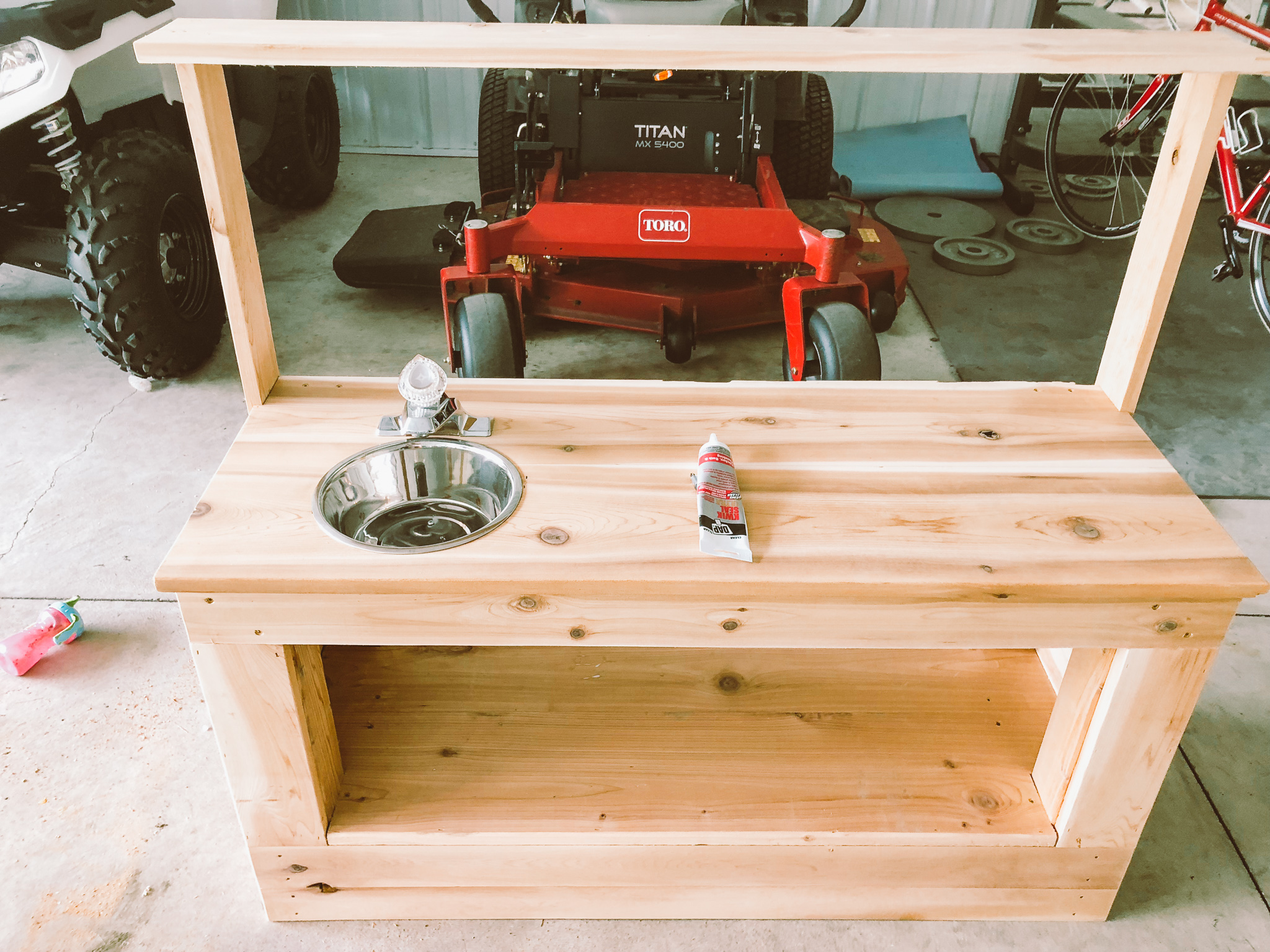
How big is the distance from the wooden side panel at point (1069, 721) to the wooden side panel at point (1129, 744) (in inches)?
0.4

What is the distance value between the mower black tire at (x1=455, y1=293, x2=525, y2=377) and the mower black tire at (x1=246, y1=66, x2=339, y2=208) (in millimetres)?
1860

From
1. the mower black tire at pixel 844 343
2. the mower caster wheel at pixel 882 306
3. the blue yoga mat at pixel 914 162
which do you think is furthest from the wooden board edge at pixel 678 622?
the blue yoga mat at pixel 914 162

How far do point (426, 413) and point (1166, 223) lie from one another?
1.02 m

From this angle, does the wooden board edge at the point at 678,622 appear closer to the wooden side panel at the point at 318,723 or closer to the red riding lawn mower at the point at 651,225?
the wooden side panel at the point at 318,723

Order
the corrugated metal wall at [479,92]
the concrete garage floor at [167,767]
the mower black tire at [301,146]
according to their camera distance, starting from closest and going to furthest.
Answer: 1. the concrete garage floor at [167,767]
2. the mower black tire at [301,146]
3. the corrugated metal wall at [479,92]

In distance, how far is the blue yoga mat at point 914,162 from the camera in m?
4.25

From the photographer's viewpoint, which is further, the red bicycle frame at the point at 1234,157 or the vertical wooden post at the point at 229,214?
the red bicycle frame at the point at 1234,157

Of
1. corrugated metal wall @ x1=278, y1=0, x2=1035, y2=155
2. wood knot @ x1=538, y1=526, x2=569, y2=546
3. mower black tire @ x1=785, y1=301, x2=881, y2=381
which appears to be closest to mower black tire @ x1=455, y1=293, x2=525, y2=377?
mower black tire @ x1=785, y1=301, x2=881, y2=381

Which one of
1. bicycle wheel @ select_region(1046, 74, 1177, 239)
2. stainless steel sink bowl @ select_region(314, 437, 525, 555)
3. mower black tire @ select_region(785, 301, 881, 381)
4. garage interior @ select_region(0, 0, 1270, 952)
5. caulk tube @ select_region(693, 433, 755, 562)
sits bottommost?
garage interior @ select_region(0, 0, 1270, 952)

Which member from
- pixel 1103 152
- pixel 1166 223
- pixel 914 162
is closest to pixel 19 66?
pixel 1166 223

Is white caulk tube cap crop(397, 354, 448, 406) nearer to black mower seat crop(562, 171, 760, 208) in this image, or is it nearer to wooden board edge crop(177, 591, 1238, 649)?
wooden board edge crop(177, 591, 1238, 649)

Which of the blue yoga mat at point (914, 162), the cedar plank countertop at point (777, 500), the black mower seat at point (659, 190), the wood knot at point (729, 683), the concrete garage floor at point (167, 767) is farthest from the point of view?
the blue yoga mat at point (914, 162)

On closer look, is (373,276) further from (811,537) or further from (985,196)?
(985,196)

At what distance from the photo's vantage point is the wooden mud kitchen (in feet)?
3.69
